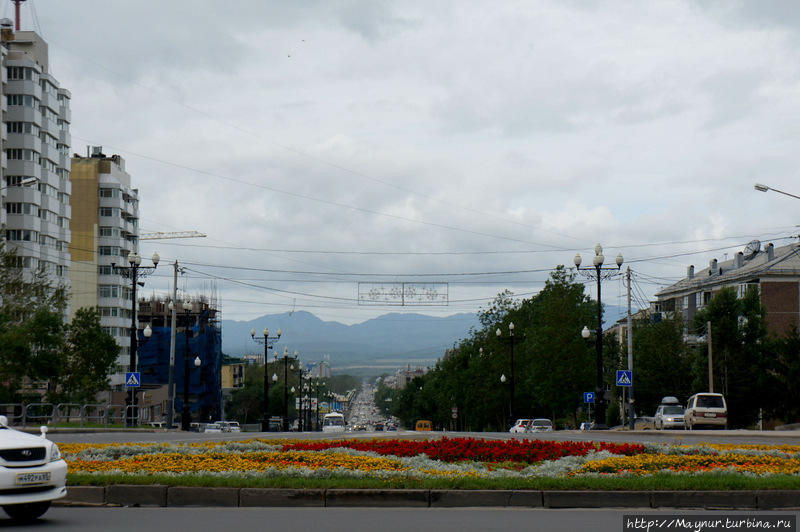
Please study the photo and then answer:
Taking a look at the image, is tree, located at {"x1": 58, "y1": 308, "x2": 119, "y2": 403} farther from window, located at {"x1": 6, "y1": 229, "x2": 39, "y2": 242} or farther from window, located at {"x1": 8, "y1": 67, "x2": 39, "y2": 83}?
window, located at {"x1": 8, "y1": 67, "x2": 39, "y2": 83}

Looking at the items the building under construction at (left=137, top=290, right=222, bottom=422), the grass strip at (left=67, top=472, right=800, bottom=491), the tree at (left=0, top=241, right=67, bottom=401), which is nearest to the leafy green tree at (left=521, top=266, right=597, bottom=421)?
the tree at (left=0, top=241, right=67, bottom=401)

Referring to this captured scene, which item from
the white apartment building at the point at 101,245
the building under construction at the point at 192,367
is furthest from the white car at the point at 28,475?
the building under construction at the point at 192,367

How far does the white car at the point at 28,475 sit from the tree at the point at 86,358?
49.7 meters

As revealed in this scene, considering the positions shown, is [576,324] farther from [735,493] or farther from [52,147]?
[735,493]

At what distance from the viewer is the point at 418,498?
13.7 m

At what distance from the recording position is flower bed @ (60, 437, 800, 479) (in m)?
15.8

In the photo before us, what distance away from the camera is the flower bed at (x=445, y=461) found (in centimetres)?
1575

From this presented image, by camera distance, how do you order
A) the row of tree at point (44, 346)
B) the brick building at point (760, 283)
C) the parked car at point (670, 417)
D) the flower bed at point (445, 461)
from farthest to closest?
1. the brick building at point (760, 283)
2. the parked car at point (670, 417)
3. the row of tree at point (44, 346)
4. the flower bed at point (445, 461)

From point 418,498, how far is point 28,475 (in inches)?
205

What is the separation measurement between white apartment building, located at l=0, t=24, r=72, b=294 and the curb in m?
76.6

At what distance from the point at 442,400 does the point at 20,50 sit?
2479 inches

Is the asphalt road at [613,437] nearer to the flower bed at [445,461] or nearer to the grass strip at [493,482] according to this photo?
the flower bed at [445,461]

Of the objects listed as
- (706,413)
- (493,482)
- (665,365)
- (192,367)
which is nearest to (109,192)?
(192,367)

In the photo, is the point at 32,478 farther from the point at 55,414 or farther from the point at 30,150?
the point at 30,150
